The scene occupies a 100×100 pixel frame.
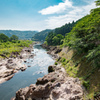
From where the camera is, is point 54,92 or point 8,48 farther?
point 8,48

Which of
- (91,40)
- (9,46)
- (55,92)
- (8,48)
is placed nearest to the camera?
(55,92)

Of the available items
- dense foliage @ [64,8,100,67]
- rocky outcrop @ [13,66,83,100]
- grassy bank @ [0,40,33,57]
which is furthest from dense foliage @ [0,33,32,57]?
dense foliage @ [64,8,100,67]

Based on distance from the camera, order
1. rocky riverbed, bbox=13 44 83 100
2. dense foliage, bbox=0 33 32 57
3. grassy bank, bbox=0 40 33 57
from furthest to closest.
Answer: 1. dense foliage, bbox=0 33 32 57
2. grassy bank, bbox=0 40 33 57
3. rocky riverbed, bbox=13 44 83 100

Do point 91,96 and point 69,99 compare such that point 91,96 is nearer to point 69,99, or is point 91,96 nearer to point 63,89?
point 69,99

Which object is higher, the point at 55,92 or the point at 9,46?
the point at 9,46

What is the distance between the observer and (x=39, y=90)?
1758cm

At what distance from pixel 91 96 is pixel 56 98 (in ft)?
20.6

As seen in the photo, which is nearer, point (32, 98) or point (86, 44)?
point (32, 98)

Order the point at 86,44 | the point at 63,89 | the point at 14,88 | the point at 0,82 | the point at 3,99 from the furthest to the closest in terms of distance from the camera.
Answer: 1. the point at 0,82
2. the point at 14,88
3. the point at 86,44
4. the point at 3,99
5. the point at 63,89

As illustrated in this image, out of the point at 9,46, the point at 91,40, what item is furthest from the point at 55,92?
the point at 9,46

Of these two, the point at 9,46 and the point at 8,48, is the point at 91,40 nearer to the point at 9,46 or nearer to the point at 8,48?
the point at 8,48

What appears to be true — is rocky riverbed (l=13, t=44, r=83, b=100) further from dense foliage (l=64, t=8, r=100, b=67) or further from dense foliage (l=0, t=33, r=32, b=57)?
dense foliage (l=0, t=33, r=32, b=57)

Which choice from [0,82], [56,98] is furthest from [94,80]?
[0,82]

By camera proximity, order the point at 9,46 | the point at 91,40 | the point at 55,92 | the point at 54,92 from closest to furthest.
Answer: the point at 55,92 < the point at 54,92 < the point at 91,40 < the point at 9,46
